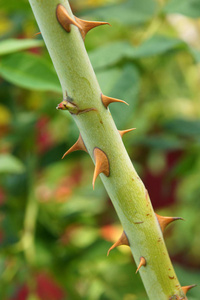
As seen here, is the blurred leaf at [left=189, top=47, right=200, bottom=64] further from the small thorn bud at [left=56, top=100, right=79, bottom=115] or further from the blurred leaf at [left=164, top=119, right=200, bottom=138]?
the small thorn bud at [left=56, top=100, right=79, bottom=115]

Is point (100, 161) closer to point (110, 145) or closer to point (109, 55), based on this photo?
point (110, 145)

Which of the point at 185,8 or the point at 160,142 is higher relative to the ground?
the point at 185,8

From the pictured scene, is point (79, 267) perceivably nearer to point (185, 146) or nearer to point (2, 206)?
point (2, 206)

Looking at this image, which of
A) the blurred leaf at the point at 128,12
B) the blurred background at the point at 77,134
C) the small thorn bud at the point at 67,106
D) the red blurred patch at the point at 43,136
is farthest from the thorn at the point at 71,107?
the red blurred patch at the point at 43,136

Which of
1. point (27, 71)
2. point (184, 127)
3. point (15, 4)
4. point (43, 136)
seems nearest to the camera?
point (27, 71)

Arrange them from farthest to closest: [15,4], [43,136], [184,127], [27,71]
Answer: [43,136] < [184,127] < [15,4] < [27,71]

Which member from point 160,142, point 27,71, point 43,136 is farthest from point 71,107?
point 43,136

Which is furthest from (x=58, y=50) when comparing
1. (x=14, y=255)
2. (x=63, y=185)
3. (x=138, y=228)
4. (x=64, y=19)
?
(x=63, y=185)

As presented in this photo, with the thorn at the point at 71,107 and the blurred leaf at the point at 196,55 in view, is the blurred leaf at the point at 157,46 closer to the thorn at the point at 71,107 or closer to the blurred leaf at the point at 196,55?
the blurred leaf at the point at 196,55
